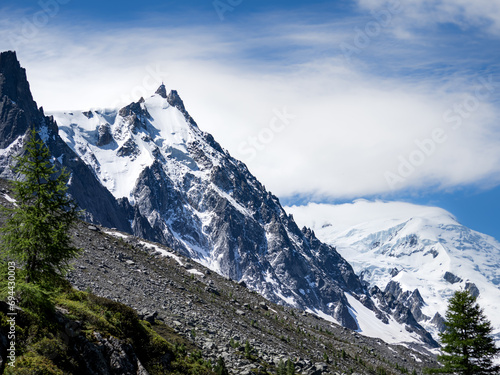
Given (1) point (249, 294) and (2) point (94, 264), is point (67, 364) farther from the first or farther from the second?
(1) point (249, 294)

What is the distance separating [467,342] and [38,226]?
33.5 m

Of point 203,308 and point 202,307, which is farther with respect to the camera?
point 202,307

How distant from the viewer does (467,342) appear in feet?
132

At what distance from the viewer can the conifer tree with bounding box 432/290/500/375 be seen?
40.5 m

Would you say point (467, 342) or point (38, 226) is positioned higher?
point (467, 342)

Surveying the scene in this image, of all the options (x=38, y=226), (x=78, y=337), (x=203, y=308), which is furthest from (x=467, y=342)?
(x=203, y=308)

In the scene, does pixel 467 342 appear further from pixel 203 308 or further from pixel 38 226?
pixel 203 308

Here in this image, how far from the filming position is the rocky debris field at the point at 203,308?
222ft

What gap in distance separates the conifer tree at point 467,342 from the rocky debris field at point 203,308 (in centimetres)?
2174

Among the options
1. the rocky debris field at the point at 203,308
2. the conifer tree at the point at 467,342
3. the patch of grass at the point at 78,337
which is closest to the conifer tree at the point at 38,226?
the patch of grass at the point at 78,337

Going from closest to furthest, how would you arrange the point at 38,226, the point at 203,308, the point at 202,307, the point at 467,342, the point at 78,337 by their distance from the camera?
the point at 38,226 → the point at 78,337 → the point at 467,342 → the point at 203,308 → the point at 202,307

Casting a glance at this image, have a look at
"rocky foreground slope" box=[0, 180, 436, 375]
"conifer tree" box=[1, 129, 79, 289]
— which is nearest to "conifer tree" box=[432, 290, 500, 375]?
"rocky foreground slope" box=[0, 180, 436, 375]

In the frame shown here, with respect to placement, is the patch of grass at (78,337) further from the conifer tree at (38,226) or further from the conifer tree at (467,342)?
the conifer tree at (467,342)

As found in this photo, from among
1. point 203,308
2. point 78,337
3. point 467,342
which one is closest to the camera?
point 78,337
